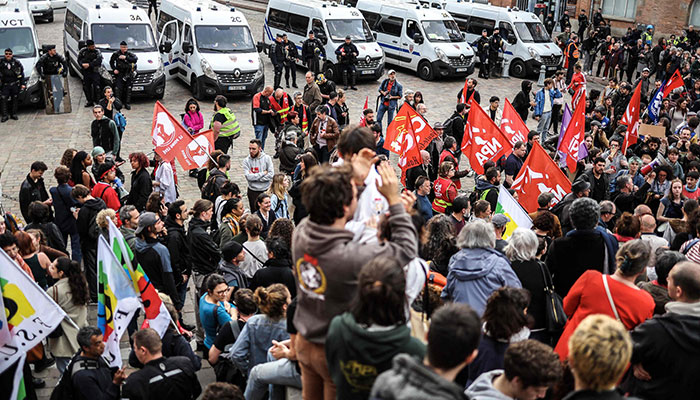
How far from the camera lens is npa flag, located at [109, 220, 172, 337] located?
244 inches

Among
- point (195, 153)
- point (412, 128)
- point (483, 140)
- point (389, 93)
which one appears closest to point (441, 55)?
point (389, 93)

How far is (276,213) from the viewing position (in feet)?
31.1

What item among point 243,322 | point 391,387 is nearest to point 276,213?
point 243,322

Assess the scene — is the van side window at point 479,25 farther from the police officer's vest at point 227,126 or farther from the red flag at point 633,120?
the police officer's vest at point 227,126

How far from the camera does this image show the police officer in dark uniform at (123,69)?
718 inches

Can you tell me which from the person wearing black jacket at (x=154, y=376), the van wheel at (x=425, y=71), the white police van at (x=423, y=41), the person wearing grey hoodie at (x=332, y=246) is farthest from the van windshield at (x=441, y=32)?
the person wearing grey hoodie at (x=332, y=246)

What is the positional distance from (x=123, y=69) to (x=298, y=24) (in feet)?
25.1

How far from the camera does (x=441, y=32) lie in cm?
2412

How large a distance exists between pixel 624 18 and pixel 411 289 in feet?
112

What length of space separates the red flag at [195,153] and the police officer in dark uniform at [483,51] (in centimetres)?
1588

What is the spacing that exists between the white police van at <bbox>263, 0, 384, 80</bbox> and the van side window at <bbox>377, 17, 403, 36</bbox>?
5.38 feet

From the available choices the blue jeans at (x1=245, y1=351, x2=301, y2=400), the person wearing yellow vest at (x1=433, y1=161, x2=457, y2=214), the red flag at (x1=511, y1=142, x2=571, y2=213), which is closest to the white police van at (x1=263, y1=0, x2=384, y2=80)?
the person wearing yellow vest at (x1=433, y1=161, x2=457, y2=214)

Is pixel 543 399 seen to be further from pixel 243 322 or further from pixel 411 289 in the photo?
pixel 243 322

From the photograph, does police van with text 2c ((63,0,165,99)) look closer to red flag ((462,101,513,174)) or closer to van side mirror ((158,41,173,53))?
van side mirror ((158,41,173,53))
